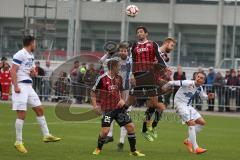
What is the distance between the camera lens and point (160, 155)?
48.1 ft

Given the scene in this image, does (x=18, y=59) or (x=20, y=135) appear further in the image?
(x=18, y=59)

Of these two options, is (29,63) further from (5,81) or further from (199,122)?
(5,81)

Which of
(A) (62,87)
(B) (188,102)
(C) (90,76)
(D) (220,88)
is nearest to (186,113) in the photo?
(B) (188,102)

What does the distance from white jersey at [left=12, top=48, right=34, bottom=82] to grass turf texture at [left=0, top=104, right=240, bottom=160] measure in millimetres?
1563

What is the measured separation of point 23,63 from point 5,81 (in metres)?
20.8

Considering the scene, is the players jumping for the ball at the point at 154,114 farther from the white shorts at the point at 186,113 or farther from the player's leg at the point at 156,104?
the white shorts at the point at 186,113

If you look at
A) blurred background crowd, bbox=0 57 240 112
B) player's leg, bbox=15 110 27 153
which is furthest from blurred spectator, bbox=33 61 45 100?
player's leg, bbox=15 110 27 153

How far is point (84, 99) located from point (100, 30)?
799 inches

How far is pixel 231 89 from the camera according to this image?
33.3 meters

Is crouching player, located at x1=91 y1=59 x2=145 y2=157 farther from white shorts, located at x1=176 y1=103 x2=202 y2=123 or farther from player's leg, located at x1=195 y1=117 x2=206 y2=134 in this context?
player's leg, located at x1=195 y1=117 x2=206 y2=134

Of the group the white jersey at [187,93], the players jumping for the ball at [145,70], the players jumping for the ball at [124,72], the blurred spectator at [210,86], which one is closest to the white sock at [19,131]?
the players jumping for the ball at [124,72]

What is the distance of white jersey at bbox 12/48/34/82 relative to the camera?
14547 millimetres

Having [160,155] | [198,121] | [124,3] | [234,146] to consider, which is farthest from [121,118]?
[124,3]

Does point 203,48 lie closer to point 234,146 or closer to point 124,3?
point 124,3
